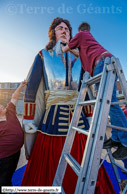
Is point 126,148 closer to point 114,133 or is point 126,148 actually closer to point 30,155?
point 114,133

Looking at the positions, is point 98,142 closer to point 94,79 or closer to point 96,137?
point 96,137

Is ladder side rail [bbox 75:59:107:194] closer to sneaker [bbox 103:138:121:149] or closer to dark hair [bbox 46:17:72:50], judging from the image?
sneaker [bbox 103:138:121:149]

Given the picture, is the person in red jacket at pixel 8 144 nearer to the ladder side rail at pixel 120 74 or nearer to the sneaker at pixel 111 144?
the sneaker at pixel 111 144

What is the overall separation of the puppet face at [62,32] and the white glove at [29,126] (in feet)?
4.64

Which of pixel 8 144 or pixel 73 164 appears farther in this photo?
pixel 8 144

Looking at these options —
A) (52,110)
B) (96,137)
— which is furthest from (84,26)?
(96,137)

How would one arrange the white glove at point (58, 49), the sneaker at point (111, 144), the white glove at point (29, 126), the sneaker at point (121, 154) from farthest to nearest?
the white glove at point (58, 49) < the white glove at point (29, 126) < the sneaker at point (111, 144) < the sneaker at point (121, 154)

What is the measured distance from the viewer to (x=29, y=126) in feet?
5.68

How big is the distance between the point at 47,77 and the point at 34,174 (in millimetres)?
1360

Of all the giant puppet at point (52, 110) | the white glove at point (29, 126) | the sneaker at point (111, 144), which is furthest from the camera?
the white glove at point (29, 126)

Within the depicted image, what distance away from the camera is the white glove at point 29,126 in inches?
67.0

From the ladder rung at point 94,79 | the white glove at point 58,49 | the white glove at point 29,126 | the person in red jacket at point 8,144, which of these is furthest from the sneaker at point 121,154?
the white glove at point 58,49

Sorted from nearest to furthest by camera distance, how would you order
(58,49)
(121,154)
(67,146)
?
(121,154)
(67,146)
(58,49)

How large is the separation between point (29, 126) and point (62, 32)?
1.61 meters
